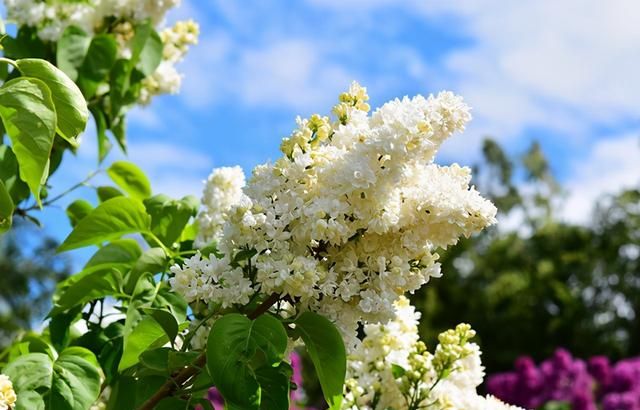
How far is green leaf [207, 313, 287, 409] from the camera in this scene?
106 centimetres

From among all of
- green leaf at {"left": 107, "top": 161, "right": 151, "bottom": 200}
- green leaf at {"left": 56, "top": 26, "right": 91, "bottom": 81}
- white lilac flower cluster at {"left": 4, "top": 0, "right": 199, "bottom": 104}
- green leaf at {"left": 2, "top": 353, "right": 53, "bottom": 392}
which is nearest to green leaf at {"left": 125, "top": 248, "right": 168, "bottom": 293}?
green leaf at {"left": 2, "top": 353, "right": 53, "bottom": 392}

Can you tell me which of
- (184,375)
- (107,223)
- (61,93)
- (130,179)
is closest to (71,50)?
(130,179)

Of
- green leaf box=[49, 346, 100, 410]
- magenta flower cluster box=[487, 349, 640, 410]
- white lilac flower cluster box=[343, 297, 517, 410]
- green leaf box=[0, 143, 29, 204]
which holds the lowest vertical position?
green leaf box=[49, 346, 100, 410]

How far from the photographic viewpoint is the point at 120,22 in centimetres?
218

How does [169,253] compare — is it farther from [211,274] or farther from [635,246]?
A: [635,246]

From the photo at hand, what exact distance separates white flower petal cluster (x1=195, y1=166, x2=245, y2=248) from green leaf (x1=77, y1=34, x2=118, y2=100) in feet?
1.51

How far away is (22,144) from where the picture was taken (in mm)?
1083

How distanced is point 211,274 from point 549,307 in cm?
2339

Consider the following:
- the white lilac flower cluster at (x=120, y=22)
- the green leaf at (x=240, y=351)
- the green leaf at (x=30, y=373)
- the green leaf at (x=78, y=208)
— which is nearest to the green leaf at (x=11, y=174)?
the green leaf at (x=78, y=208)

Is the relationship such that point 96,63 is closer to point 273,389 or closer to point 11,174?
point 11,174

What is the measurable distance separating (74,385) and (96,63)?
0.93 meters

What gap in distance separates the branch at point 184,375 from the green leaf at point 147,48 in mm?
998

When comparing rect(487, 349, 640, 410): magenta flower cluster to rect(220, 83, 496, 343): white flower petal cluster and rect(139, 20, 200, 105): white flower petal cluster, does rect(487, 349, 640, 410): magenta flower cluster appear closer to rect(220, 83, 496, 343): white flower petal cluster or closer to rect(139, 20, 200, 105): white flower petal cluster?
rect(139, 20, 200, 105): white flower petal cluster

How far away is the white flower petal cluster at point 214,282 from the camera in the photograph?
3.75 feet
